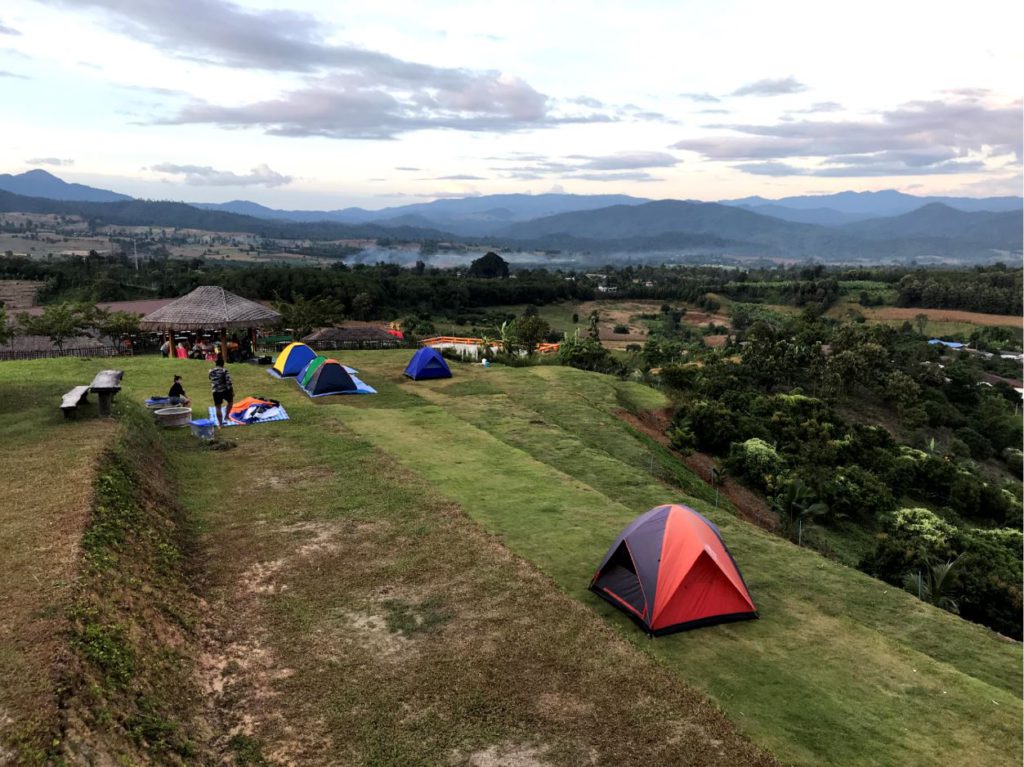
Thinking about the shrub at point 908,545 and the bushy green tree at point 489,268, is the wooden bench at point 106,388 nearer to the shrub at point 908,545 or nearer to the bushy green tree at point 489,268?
the shrub at point 908,545

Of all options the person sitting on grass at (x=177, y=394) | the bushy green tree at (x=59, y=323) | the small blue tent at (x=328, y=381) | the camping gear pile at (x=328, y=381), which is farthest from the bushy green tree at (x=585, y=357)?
the bushy green tree at (x=59, y=323)

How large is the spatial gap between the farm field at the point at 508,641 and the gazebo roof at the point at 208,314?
1390 centimetres

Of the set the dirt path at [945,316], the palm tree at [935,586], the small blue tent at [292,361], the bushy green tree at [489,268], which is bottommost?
the palm tree at [935,586]

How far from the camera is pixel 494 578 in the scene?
1030 centimetres

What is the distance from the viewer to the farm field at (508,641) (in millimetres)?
7102

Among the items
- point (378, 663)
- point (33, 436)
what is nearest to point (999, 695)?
point (378, 663)

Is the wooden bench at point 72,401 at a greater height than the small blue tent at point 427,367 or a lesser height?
greater

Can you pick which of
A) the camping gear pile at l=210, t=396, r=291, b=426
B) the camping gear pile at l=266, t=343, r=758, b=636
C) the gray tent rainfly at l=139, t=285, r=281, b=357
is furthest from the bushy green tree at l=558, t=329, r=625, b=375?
the camping gear pile at l=266, t=343, r=758, b=636

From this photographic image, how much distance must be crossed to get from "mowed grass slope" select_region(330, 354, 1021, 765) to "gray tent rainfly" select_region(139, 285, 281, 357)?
41.4ft

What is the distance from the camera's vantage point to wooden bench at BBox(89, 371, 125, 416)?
14539mm

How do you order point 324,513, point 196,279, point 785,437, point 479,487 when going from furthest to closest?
point 196,279 → point 785,437 → point 479,487 → point 324,513

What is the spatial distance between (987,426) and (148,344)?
59017 millimetres

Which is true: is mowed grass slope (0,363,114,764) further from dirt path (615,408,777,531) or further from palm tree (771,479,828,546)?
palm tree (771,479,828,546)

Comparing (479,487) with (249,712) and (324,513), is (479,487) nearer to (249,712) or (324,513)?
(324,513)
